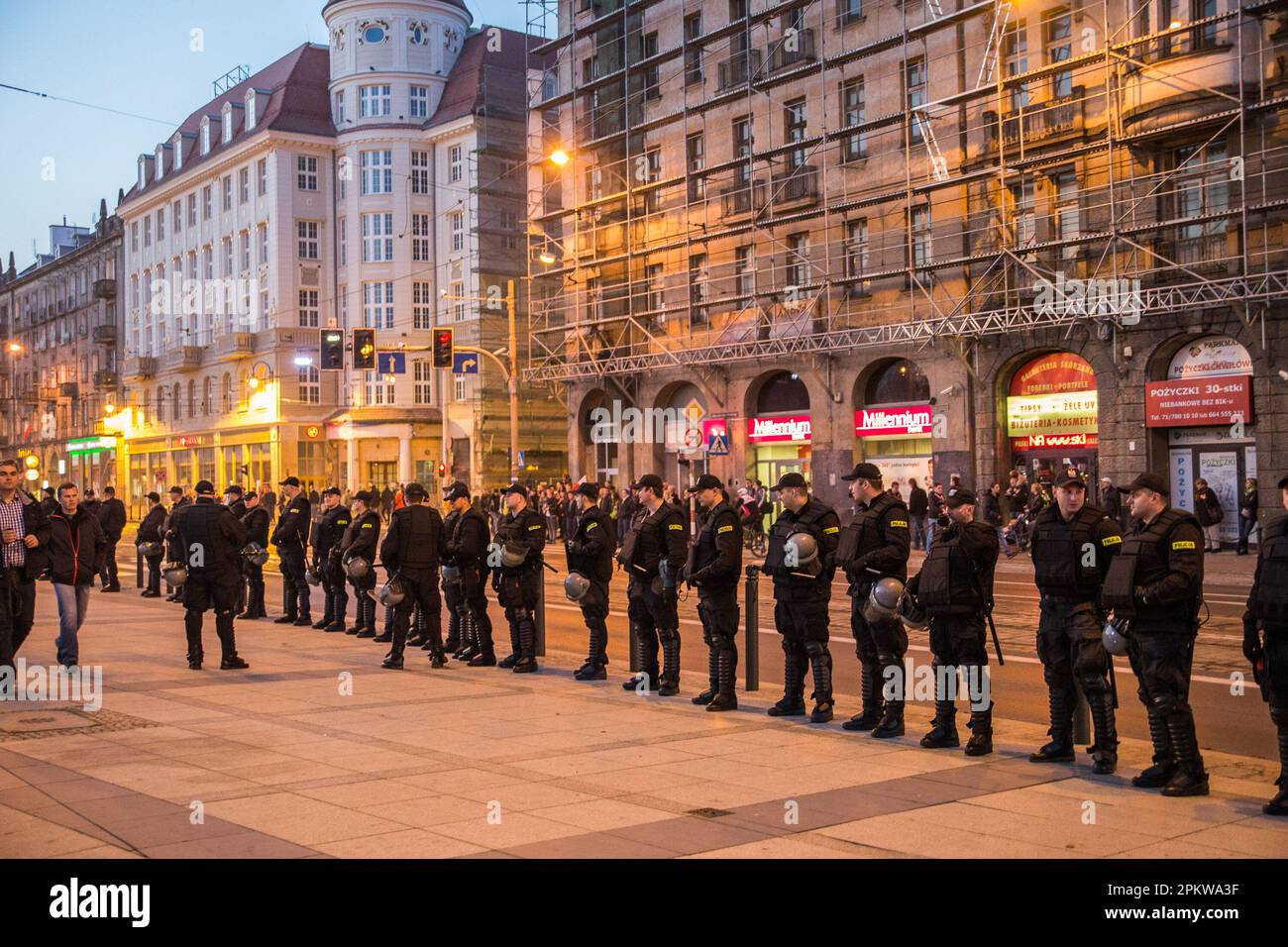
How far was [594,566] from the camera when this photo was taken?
1251cm

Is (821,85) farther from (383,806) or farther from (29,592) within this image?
(383,806)

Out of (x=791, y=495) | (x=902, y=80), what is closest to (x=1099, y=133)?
(x=902, y=80)

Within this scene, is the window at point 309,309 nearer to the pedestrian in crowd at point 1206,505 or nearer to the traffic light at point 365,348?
the traffic light at point 365,348

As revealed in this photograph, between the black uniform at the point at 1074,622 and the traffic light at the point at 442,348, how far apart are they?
23.7m

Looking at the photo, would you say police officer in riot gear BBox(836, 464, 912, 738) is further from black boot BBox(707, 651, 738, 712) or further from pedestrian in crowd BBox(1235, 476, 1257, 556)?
pedestrian in crowd BBox(1235, 476, 1257, 556)

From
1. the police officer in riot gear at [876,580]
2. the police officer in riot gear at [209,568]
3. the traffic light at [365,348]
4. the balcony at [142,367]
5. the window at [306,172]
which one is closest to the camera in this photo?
the police officer in riot gear at [876,580]

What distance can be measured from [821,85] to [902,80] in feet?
9.22

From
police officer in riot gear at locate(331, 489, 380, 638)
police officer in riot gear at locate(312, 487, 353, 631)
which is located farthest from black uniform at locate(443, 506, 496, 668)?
police officer in riot gear at locate(312, 487, 353, 631)

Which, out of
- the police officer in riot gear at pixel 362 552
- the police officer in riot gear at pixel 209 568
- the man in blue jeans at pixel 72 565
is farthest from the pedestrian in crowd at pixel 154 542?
the police officer in riot gear at pixel 209 568

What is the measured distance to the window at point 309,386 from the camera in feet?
204

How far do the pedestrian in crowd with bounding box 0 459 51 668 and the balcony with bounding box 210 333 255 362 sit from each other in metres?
53.7

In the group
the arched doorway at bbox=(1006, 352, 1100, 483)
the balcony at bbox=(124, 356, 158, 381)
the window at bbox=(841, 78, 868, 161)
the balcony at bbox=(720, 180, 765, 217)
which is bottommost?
the arched doorway at bbox=(1006, 352, 1100, 483)

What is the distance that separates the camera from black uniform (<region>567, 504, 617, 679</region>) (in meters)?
12.5

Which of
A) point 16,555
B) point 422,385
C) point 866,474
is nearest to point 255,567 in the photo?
point 16,555
